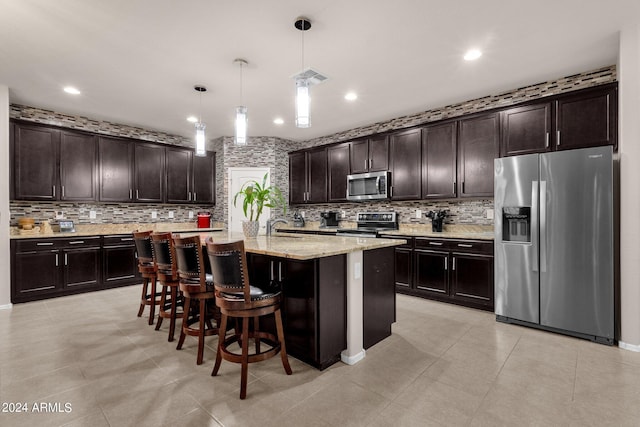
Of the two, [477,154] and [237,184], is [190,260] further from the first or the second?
[237,184]

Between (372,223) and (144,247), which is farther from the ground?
(372,223)

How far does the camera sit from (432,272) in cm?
422

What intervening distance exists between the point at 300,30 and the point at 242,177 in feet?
13.2

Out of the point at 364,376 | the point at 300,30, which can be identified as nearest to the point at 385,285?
the point at 364,376

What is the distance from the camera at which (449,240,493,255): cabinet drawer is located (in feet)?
12.2

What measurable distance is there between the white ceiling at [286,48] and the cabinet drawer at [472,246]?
1971 mm

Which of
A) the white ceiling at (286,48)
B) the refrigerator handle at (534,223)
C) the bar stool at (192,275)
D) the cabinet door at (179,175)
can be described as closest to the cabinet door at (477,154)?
the white ceiling at (286,48)

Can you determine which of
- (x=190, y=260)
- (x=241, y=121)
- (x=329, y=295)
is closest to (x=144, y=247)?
(x=190, y=260)

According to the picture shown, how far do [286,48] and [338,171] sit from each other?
10.1 feet

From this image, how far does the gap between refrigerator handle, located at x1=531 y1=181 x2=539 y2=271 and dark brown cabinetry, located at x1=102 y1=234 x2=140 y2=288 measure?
5622mm

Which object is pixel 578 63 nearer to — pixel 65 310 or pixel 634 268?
pixel 634 268

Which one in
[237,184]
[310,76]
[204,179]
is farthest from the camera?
[204,179]

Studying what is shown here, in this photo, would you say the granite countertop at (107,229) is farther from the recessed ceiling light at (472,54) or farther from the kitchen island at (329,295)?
the recessed ceiling light at (472,54)

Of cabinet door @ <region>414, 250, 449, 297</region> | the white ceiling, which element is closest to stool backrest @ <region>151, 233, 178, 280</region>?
the white ceiling
